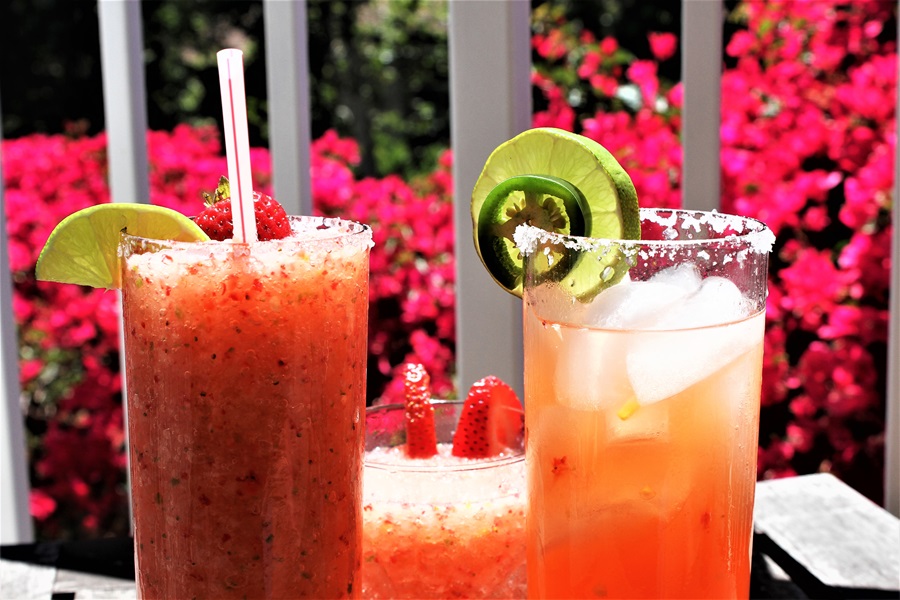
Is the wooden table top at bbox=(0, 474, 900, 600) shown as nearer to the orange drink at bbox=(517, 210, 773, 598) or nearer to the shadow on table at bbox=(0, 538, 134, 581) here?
the shadow on table at bbox=(0, 538, 134, 581)

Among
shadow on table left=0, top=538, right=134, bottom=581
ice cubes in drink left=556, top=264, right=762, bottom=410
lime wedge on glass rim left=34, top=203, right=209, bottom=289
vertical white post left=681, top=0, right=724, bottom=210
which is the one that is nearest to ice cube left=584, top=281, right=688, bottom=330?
ice cubes in drink left=556, top=264, right=762, bottom=410

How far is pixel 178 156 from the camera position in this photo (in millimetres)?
3027

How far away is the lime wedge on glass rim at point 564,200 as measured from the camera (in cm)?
78

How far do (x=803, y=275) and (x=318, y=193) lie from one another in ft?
4.08

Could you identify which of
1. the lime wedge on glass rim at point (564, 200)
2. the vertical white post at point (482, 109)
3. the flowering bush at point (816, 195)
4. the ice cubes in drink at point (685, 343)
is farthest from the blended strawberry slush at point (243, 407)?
the flowering bush at point (816, 195)

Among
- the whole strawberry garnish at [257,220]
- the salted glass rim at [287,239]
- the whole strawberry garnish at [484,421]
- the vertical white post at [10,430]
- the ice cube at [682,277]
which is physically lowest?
the vertical white post at [10,430]

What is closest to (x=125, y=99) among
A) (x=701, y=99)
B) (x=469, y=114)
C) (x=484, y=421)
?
(x=469, y=114)

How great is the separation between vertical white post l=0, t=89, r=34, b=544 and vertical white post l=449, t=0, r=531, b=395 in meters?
0.78

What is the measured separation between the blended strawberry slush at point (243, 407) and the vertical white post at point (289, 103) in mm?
997

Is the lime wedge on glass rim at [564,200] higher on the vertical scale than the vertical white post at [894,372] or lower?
higher

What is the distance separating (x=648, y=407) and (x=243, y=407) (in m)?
0.29

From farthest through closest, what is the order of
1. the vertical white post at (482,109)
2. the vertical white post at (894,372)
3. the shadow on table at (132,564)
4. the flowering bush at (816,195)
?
the flowering bush at (816,195)
the vertical white post at (894,372)
the vertical white post at (482,109)
the shadow on table at (132,564)

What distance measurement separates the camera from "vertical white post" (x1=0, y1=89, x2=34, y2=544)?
1854 mm

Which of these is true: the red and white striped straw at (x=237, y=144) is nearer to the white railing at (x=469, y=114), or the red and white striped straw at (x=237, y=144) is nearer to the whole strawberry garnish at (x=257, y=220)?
the whole strawberry garnish at (x=257, y=220)
